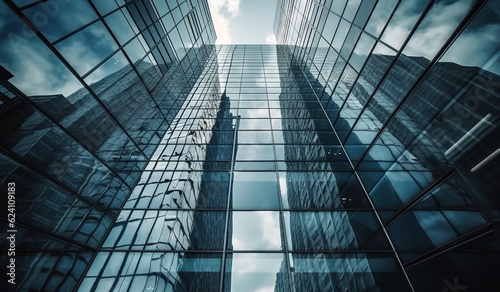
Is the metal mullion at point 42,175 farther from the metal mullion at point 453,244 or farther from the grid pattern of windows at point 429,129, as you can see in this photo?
the metal mullion at point 453,244

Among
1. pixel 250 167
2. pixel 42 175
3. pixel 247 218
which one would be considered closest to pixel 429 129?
pixel 247 218

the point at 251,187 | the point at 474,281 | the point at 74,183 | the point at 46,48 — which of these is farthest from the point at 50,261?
the point at 474,281

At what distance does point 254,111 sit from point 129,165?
955cm

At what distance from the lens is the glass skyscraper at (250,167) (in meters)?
5.38

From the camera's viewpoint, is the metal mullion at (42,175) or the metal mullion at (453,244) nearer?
the metal mullion at (453,244)

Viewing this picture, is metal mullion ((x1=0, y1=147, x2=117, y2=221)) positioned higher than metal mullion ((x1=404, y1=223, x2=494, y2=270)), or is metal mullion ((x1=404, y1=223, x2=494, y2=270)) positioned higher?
metal mullion ((x1=0, y1=147, x2=117, y2=221))

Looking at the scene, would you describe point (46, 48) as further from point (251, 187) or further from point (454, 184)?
point (454, 184)

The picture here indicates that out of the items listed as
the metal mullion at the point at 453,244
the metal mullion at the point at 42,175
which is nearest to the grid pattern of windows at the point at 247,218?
the metal mullion at the point at 453,244

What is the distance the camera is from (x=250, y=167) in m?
11.7

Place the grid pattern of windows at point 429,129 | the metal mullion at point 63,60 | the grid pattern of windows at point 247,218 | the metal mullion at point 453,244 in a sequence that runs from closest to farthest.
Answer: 1. the grid pattern of windows at point 429,129
2. the metal mullion at point 453,244
3. the metal mullion at point 63,60
4. the grid pattern of windows at point 247,218

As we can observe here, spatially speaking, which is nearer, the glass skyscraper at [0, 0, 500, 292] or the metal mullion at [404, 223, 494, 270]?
the metal mullion at [404, 223, 494, 270]

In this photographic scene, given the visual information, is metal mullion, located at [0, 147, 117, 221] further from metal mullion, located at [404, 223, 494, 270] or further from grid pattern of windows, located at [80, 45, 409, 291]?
metal mullion, located at [404, 223, 494, 270]

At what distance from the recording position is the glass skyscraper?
17.6 feet

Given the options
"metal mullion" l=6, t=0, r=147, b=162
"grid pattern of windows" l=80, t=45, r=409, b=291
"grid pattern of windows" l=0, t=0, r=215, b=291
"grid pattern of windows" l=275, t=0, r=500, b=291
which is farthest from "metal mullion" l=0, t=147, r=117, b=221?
"grid pattern of windows" l=275, t=0, r=500, b=291
